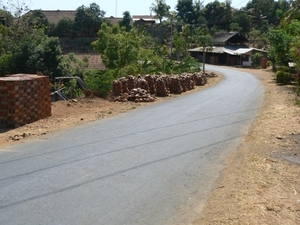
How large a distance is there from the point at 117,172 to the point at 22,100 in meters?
5.76

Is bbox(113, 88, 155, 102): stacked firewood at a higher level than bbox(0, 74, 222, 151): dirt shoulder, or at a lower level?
higher

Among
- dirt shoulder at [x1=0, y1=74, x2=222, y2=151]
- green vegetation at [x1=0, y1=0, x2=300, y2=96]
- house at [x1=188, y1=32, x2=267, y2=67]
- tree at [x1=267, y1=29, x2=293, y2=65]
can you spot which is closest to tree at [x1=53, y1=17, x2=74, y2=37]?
green vegetation at [x1=0, y1=0, x2=300, y2=96]

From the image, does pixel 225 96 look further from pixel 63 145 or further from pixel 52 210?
pixel 52 210

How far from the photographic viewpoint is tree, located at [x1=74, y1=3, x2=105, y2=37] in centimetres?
5994

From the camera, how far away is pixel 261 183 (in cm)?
744

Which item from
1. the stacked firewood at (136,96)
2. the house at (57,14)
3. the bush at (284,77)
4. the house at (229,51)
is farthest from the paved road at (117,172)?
the house at (57,14)

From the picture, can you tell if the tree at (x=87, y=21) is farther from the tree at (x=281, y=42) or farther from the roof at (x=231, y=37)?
the tree at (x=281, y=42)

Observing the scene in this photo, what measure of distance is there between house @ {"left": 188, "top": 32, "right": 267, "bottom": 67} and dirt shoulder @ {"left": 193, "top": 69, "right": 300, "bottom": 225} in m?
46.0

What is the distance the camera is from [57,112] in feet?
48.0

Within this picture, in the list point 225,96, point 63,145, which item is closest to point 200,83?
point 225,96

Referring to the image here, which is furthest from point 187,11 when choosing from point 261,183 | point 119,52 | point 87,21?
point 261,183

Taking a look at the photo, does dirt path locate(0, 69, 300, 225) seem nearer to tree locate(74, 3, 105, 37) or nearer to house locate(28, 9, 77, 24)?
tree locate(74, 3, 105, 37)

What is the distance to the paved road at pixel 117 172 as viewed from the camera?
581 centimetres

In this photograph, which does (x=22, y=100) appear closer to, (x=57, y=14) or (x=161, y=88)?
(x=161, y=88)
